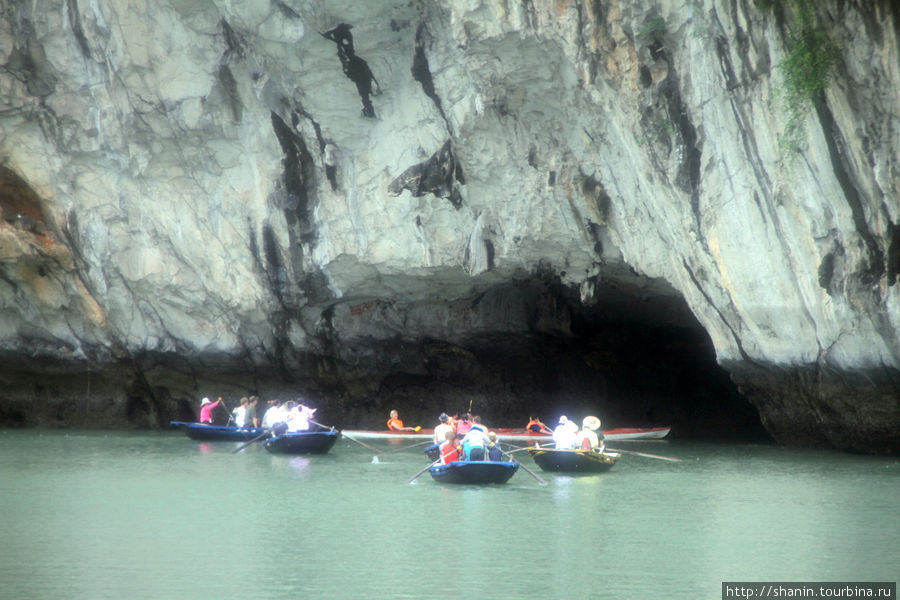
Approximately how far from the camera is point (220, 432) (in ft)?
73.6

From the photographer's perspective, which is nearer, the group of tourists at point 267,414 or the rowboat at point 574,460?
the rowboat at point 574,460

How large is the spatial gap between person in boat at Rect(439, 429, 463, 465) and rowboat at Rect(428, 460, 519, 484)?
878 millimetres

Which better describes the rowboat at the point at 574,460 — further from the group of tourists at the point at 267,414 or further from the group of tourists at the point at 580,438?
the group of tourists at the point at 267,414

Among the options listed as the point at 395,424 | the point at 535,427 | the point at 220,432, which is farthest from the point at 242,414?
the point at 535,427

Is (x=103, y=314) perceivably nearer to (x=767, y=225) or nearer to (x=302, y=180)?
(x=302, y=180)

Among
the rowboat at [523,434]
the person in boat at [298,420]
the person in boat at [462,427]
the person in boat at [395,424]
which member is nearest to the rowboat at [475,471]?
the person in boat at [462,427]

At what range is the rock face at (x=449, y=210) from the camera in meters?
14.8

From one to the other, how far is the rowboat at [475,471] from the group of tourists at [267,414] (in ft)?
20.3

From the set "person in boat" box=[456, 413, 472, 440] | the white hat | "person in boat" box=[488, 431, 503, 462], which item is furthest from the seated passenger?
"person in boat" box=[488, 431, 503, 462]

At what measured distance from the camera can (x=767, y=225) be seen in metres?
15.5

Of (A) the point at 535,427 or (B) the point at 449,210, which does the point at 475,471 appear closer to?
(B) the point at 449,210

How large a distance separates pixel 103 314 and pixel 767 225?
15032 mm

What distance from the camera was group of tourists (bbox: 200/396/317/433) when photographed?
20641 mm

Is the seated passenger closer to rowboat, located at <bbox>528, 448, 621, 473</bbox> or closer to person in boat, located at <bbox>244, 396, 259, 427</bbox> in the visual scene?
person in boat, located at <bbox>244, 396, 259, 427</bbox>
